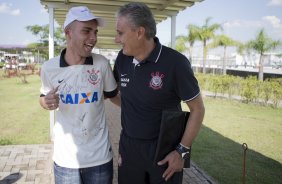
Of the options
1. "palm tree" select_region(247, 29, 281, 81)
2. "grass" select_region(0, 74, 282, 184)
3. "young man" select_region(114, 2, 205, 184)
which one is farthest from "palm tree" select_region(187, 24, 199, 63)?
"young man" select_region(114, 2, 205, 184)

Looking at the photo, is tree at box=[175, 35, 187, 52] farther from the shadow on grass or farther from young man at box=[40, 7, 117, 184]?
young man at box=[40, 7, 117, 184]

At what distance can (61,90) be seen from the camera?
2352 mm

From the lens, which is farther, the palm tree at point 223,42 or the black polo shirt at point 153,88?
the palm tree at point 223,42

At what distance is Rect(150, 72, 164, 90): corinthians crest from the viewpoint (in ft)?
7.36

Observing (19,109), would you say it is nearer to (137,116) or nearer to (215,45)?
(137,116)

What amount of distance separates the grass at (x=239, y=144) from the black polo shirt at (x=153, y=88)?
124 inches

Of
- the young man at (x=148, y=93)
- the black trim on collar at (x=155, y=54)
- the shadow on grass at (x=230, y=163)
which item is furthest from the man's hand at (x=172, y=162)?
the shadow on grass at (x=230, y=163)

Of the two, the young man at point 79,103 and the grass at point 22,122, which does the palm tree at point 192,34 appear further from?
the young man at point 79,103

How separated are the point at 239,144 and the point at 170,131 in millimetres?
5504

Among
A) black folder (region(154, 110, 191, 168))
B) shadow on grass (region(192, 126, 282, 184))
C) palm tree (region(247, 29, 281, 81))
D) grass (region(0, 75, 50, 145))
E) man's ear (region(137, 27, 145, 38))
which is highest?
palm tree (region(247, 29, 281, 81))

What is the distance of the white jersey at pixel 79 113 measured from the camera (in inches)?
91.7

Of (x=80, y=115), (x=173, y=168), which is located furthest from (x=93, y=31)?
(x=173, y=168)

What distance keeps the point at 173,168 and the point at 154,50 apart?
0.89 m

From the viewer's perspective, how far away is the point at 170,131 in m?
2.34
